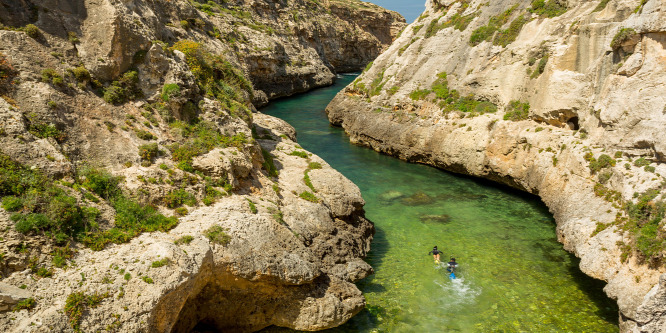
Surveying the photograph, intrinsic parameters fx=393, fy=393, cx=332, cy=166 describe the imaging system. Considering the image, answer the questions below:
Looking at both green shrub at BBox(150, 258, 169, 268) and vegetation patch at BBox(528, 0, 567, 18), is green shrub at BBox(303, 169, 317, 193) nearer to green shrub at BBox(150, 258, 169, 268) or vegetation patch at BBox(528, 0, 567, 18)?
green shrub at BBox(150, 258, 169, 268)

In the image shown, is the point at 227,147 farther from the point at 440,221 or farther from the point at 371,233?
the point at 440,221

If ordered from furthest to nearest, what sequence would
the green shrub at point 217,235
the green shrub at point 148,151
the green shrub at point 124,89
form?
the green shrub at point 124,89, the green shrub at point 148,151, the green shrub at point 217,235

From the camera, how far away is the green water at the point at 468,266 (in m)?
17.2

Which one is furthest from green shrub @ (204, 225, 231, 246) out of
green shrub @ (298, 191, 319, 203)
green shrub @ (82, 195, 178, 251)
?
green shrub @ (298, 191, 319, 203)

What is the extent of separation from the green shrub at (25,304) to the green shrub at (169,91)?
12.8 m

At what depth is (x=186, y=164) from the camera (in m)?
18.3

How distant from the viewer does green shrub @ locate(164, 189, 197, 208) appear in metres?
16.2

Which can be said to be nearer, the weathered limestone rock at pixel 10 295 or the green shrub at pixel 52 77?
the weathered limestone rock at pixel 10 295

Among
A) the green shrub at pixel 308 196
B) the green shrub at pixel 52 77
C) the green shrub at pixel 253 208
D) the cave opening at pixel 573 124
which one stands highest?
the cave opening at pixel 573 124

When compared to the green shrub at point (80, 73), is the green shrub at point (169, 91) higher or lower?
lower

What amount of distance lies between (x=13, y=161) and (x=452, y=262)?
63.8 feet

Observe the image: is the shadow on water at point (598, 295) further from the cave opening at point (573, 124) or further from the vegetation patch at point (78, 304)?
the vegetation patch at point (78, 304)

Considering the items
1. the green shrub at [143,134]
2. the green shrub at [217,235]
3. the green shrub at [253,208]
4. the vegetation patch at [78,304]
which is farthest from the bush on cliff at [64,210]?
the green shrub at [143,134]

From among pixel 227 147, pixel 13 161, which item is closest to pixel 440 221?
pixel 227 147
